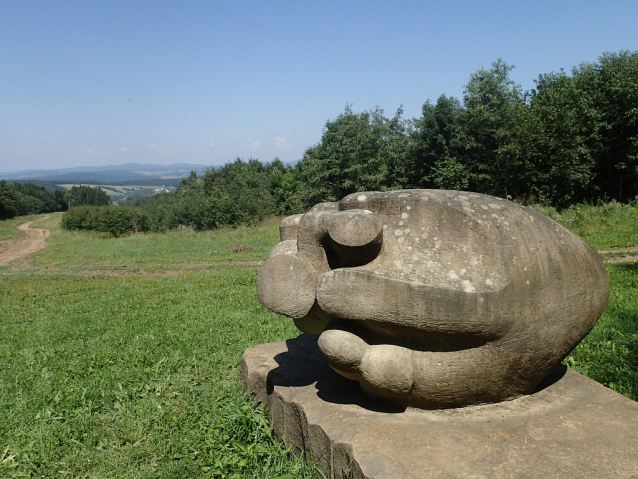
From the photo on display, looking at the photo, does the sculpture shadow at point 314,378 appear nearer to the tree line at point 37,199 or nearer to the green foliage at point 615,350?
the green foliage at point 615,350

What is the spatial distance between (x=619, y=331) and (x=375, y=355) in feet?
11.8

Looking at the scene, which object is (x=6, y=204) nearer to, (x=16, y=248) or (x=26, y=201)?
(x=26, y=201)

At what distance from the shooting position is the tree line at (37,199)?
4656 cm

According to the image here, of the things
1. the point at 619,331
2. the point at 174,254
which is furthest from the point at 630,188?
the point at 174,254

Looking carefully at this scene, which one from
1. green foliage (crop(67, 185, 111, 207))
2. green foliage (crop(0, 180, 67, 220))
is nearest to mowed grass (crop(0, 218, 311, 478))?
green foliage (crop(0, 180, 67, 220))

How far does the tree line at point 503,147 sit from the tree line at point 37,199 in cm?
2509

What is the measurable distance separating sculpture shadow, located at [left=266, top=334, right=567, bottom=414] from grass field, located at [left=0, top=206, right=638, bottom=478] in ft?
1.35

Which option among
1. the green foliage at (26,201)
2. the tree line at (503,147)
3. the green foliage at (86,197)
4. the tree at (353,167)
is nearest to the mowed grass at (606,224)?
the tree line at (503,147)

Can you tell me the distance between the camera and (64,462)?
364cm

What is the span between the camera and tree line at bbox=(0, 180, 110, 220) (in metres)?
46.6

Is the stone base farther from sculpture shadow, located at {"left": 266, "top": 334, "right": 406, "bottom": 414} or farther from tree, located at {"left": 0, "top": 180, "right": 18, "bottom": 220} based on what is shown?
tree, located at {"left": 0, "top": 180, "right": 18, "bottom": 220}

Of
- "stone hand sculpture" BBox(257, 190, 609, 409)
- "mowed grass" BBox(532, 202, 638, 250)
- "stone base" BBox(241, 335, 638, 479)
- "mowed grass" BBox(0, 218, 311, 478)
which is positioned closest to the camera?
"stone base" BBox(241, 335, 638, 479)

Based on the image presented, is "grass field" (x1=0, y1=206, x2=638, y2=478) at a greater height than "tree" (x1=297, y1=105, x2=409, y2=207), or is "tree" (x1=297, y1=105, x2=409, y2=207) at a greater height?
"tree" (x1=297, y1=105, x2=409, y2=207)

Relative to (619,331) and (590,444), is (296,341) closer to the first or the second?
(590,444)
